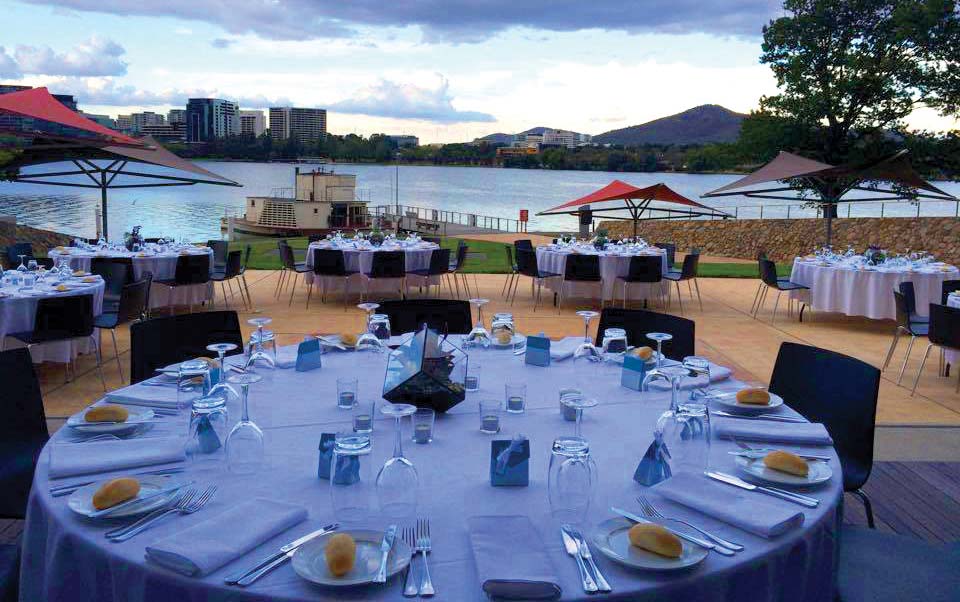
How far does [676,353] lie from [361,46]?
639 inches

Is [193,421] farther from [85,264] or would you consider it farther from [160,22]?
[160,22]

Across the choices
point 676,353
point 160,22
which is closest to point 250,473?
point 676,353

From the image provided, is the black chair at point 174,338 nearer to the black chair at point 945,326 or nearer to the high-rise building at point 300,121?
the black chair at point 945,326

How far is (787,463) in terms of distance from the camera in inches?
85.4

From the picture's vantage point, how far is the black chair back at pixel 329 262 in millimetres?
10406

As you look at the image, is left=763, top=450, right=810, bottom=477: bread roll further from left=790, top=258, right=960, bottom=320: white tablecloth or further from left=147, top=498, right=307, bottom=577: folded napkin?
left=790, top=258, right=960, bottom=320: white tablecloth

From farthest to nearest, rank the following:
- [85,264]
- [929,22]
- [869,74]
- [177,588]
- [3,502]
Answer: [869,74]
[929,22]
[85,264]
[3,502]
[177,588]

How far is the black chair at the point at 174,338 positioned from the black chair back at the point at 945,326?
5.38 meters

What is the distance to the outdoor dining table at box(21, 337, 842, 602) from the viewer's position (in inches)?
62.8

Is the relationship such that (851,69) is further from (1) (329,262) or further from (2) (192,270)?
(2) (192,270)

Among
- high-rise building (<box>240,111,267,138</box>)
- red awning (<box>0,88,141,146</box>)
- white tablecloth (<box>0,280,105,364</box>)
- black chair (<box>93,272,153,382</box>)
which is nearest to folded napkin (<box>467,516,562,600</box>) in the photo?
black chair (<box>93,272,153,382</box>)

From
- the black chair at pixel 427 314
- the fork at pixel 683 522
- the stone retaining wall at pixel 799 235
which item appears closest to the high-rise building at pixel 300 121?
the stone retaining wall at pixel 799 235

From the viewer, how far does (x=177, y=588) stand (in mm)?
1575

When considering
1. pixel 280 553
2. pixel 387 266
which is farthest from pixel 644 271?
pixel 280 553
